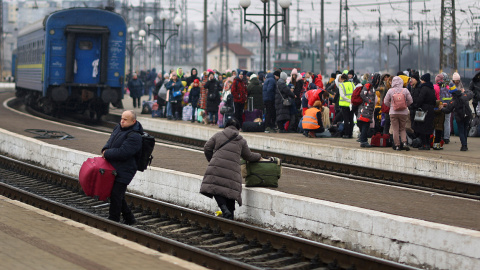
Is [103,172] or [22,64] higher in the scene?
[22,64]

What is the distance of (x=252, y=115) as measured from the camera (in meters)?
23.1

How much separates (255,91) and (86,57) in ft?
24.4

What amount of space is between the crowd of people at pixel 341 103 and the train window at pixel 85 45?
2.75m

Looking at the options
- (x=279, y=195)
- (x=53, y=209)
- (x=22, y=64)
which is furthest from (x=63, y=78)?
(x=279, y=195)

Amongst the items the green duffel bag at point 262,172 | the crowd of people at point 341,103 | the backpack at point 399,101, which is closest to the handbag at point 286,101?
the crowd of people at point 341,103

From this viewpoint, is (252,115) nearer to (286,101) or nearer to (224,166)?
(286,101)

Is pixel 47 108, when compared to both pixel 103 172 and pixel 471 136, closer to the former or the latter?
pixel 471 136

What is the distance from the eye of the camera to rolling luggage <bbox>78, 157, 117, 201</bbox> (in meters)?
9.59

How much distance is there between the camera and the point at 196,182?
1227 centimetres

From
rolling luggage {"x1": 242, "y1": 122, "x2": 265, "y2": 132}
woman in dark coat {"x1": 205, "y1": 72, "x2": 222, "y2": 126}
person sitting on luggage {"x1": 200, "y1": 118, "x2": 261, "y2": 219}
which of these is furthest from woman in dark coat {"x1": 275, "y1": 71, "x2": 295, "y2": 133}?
person sitting on luggage {"x1": 200, "y1": 118, "x2": 261, "y2": 219}

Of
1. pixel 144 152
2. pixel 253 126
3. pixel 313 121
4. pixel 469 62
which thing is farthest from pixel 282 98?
pixel 469 62

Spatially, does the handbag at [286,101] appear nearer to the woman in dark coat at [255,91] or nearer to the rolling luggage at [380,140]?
the woman in dark coat at [255,91]

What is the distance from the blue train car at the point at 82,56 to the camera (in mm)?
26625

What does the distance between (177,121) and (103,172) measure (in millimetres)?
17646
